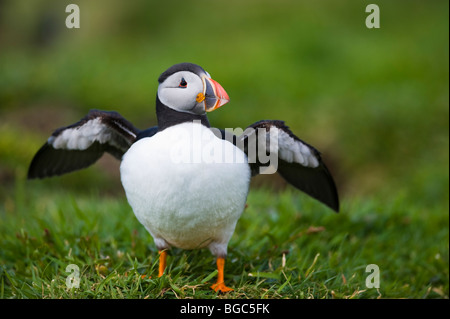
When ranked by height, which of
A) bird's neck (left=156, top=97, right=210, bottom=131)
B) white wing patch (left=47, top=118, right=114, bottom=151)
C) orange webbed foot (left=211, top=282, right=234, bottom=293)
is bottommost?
orange webbed foot (left=211, top=282, right=234, bottom=293)

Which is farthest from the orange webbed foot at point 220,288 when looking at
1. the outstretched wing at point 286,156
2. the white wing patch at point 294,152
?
the white wing patch at point 294,152

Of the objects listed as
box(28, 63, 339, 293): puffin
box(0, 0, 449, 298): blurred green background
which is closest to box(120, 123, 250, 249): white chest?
box(28, 63, 339, 293): puffin

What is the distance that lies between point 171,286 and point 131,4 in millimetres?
9001

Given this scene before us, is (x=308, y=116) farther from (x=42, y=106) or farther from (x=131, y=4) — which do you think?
(x=131, y=4)

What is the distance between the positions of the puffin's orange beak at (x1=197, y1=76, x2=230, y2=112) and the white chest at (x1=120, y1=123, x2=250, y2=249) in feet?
0.48

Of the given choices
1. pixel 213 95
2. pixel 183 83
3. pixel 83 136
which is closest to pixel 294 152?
pixel 213 95

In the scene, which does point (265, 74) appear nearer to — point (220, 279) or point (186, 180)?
point (220, 279)

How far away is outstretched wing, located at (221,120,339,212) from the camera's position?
→ 9.89 ft

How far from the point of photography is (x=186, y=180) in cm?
273

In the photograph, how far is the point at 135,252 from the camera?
11.7 feet

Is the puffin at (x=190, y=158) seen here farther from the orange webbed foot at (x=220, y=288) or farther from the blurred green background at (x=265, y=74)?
the blurred green background at (x=265, y=74)

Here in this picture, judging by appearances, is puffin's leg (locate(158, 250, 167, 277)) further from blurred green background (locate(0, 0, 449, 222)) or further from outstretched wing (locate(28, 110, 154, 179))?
blurred green background (locate(0, 0, 449, 222))

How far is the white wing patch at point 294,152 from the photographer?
3059 mm
